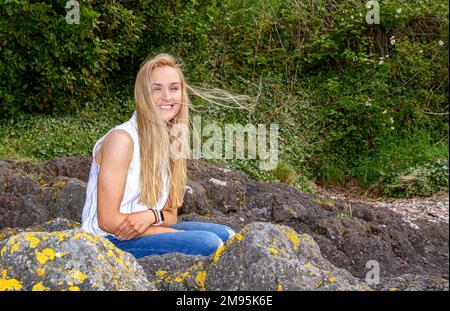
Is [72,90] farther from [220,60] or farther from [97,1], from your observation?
[220,60]

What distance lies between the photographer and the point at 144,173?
2988mm

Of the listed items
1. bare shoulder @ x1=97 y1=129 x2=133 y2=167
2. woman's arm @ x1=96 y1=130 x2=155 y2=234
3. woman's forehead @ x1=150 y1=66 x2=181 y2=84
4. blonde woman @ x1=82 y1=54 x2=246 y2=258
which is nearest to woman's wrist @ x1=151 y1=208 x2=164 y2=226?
blonde woman @ x1=82 y1=54 x2=246 y2=258

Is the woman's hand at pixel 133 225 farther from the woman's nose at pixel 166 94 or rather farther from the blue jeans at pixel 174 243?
the woman's nose at pixel 166 94

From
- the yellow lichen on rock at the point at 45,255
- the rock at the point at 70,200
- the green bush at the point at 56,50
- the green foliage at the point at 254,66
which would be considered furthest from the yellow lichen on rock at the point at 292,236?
the green bush at the point at 56,50

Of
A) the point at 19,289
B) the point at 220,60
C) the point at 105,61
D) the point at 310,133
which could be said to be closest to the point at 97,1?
the point at 105,61

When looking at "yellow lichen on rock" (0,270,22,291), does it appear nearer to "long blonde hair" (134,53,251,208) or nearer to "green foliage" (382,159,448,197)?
"long blonde hair" (134,53,251,208)

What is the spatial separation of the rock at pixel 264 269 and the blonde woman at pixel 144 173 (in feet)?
3.16

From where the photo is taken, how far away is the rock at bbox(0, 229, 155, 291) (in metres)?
1.71

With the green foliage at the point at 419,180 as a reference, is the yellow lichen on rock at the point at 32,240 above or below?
above

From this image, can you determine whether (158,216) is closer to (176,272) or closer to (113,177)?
(113,177)

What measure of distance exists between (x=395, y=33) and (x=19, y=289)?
6.04 metres

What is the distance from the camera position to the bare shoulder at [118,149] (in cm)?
286

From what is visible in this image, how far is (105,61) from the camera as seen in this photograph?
728cm

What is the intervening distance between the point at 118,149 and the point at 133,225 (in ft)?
1.10
